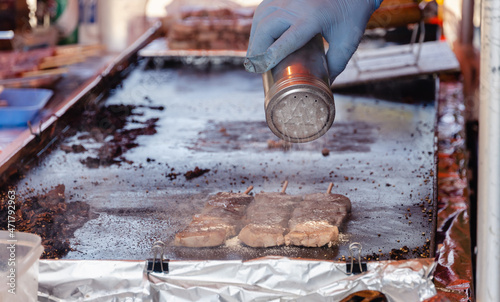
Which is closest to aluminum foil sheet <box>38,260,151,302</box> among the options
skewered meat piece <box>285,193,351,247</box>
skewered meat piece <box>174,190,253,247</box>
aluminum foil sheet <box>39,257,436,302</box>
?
aluminum foil sheet <box>39,257,436,302</box>

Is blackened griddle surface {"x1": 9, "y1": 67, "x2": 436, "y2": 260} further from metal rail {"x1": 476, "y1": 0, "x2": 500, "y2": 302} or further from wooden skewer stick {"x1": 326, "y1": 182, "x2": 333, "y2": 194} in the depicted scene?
metal rail {"x1": 476, "y1": 0, "x2": 500, "y2": 302}

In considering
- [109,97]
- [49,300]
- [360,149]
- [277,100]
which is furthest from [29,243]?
[109,97]

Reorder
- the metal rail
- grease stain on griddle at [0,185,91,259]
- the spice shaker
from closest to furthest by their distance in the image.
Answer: the metal rail
the spice shaker
grease stain on griddle at [0,185,91,259]

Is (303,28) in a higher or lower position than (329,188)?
higher

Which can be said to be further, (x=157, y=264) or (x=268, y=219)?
(x=268, y=219)

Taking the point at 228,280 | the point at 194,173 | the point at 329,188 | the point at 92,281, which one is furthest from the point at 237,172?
the point at 92,281

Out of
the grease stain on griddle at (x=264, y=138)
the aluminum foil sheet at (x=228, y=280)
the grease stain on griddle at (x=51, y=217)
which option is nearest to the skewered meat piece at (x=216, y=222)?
the aluminum foil sheet at (x=228, y=280)

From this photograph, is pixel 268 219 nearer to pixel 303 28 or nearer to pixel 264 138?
pixel 303 28
